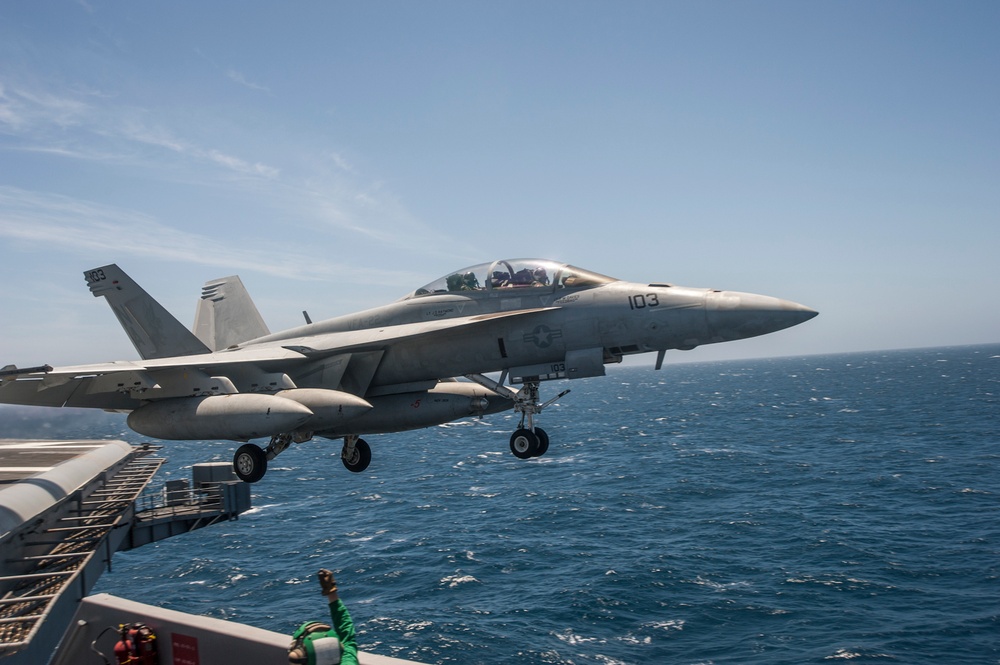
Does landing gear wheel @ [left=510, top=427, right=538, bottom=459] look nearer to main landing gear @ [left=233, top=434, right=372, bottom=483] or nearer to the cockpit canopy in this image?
the cockpit canopy

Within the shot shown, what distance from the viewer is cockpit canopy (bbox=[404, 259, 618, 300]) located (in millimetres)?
15586

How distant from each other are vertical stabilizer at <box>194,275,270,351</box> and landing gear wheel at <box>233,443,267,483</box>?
8.53m

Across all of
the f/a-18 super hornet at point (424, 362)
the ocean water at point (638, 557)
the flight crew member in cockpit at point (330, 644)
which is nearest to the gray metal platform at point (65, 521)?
the f/a-18 super hornet at point (424, 362)

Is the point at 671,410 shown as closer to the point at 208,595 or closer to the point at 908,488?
the point at 908,488

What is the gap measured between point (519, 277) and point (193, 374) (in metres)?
7.99

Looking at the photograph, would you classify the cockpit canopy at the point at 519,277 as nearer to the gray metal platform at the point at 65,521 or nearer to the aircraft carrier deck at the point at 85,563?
the aircraft carrier deck at the point at 85,563

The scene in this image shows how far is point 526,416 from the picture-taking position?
1526 centimetres

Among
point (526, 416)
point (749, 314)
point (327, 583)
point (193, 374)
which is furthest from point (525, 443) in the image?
point (193, 374)

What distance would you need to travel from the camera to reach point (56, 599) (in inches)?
531

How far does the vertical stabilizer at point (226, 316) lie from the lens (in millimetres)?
23844

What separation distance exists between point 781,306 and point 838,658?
2029cm

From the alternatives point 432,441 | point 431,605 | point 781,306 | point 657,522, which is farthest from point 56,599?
point 432,441

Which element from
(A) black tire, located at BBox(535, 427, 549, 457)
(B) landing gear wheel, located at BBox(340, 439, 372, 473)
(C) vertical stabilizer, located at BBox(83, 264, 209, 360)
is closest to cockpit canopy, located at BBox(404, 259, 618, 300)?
(A) black tire, located at BBox(535, 427, 549, 457)

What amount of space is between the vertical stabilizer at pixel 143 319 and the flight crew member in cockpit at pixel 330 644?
13.9m
